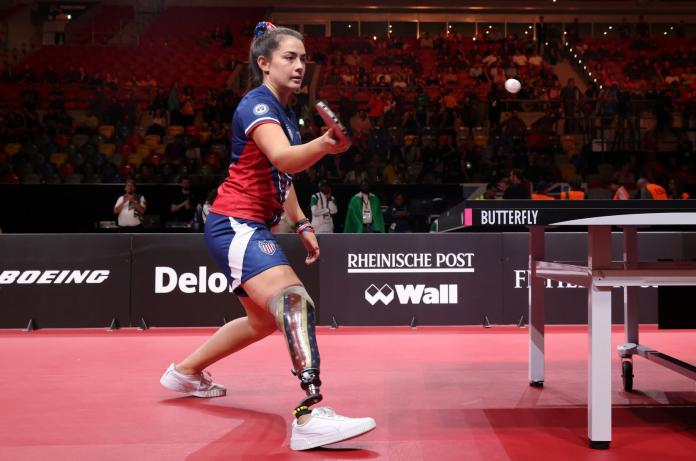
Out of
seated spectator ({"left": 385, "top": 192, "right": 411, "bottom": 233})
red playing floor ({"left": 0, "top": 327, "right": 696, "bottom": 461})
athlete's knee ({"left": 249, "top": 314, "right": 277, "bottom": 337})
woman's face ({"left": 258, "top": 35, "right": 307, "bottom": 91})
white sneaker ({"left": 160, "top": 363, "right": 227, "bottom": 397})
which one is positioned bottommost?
red playing floor ({"left": 0, "top": 327, "right": 696, "bottom": 461})

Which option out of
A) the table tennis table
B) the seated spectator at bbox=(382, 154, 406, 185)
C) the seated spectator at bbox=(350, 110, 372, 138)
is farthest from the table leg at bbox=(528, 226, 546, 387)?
the seated spectator at bbox=(350, 110, 372, 138)

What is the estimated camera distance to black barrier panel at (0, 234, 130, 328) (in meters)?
7.78

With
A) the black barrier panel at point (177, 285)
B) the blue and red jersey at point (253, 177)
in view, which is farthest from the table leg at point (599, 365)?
the black barrier panel at point (177, 285)

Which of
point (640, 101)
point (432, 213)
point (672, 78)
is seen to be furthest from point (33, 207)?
point (672, 78)

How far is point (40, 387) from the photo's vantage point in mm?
4516

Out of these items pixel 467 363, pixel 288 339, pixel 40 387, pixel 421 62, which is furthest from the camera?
pixel 421 62

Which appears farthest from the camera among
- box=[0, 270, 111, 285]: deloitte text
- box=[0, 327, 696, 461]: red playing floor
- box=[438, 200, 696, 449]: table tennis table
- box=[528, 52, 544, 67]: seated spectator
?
box=[528, 52, 544, 67]: seated spectator

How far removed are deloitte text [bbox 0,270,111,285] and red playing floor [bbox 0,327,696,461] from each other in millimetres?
1409

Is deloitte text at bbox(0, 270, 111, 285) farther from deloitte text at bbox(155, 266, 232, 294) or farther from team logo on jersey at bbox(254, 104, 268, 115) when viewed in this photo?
team logo on jersey at bbox(254, 104, 268, 115)

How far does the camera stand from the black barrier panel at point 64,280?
778cm

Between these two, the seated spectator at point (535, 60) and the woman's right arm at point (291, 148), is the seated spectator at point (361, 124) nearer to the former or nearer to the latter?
the seated spectator at point (535, 60)

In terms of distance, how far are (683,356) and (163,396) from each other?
13.0 ft

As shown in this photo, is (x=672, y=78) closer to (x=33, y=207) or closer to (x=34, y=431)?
(x=33, y=207)

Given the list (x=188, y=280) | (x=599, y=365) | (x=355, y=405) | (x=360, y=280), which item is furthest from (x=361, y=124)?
(x=599, y=365)
